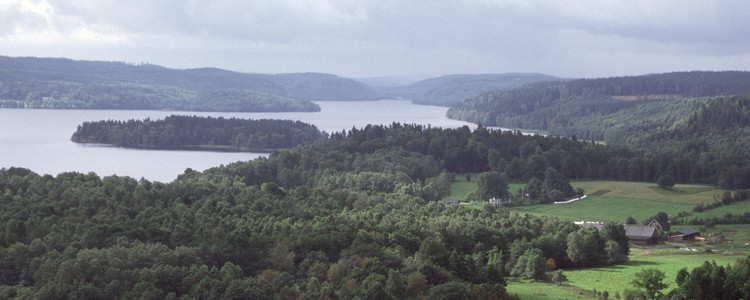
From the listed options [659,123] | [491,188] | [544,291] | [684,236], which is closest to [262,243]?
[544,291]

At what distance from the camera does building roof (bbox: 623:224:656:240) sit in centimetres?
5281

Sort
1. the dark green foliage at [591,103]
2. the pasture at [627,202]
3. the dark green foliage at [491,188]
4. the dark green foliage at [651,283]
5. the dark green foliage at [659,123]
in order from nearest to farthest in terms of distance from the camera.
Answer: the dark green foliage at [651,283]
the pasture at [627,202]
the dark green foliage at [491,188]
the dark green foliage at [659,123]
the dark green foliage at [591,103]

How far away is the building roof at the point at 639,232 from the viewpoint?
52.8 meters

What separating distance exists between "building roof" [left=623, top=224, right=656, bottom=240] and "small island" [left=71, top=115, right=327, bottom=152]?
77.3m

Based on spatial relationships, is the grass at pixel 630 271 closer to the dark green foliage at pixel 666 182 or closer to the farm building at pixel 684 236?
the farm building at pixel 684 236

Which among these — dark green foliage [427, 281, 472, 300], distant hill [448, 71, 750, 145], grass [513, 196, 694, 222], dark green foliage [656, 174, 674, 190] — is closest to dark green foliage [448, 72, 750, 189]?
distant hill [448, 71, 750, 145]

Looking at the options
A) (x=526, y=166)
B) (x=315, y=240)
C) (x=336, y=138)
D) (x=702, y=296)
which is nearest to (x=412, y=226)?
(x=315, y=240)

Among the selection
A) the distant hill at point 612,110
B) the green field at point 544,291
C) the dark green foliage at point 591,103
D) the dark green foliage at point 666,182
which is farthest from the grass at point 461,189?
the dark green foliage at point 591,103

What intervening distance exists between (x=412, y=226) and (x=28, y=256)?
798 inches

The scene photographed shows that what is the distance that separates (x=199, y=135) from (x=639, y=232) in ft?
313

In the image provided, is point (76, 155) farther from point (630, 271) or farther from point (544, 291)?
point (544, 291)

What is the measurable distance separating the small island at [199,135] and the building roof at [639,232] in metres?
77.3

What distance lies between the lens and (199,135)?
13612cm

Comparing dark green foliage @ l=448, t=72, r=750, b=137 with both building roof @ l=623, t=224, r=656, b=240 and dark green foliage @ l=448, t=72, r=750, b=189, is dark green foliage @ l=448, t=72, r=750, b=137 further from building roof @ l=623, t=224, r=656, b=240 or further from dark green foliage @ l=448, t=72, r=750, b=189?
building roof @ l=623, t=224, r=656, b=240
